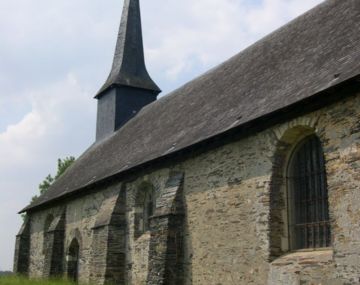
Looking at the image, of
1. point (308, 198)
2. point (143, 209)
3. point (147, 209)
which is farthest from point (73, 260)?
point (308, 198)

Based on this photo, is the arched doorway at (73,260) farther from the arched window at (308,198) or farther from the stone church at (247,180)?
the arched window at (308,198)

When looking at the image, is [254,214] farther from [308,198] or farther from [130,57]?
[130,57]

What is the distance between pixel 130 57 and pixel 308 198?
56.1ft

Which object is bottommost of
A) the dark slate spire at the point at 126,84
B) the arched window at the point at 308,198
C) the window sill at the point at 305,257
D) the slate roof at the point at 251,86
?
the window sill at the point at 305,257

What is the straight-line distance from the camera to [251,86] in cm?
1265

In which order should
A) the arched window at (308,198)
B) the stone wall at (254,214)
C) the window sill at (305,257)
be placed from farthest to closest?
the arched window at (308,198)
the window sill at (305,257)
the stone wall at (254,214)

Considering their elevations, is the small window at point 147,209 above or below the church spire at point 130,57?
below

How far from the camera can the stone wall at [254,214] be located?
835 centimetres

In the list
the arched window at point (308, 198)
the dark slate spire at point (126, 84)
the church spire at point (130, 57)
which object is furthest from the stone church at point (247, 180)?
the church spire at point (130, 57)

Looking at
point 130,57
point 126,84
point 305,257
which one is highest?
point 130,57

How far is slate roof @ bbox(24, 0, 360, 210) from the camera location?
10.0 m

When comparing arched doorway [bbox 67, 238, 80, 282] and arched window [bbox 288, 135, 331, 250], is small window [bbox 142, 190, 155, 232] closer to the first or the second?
arched doorway [bbox 67, 238, 80, 282]

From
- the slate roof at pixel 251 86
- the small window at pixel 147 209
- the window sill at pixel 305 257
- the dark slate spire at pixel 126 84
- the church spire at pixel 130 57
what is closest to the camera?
the window sill at pixel 305 257

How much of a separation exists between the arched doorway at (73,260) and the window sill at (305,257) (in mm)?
10518
